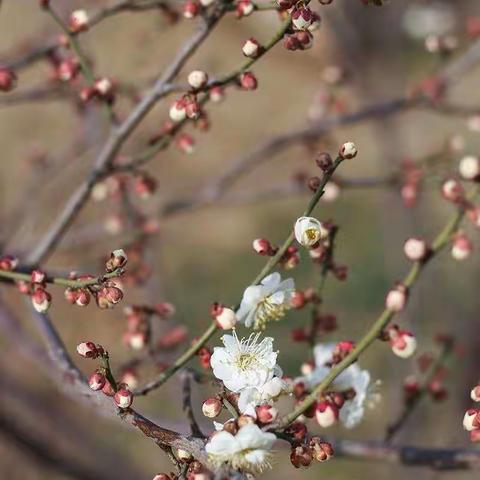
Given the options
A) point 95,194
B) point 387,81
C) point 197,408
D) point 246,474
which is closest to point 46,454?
point 197,408

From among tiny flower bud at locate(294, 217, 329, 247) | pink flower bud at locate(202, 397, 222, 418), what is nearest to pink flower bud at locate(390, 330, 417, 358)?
tiny flower bud at locate(294, 217, 329, 247)

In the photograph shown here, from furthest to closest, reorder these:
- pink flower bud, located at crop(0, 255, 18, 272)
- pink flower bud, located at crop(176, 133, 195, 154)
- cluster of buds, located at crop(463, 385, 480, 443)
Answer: pink flower bud, located at crop(176, 133, 195, 154) < pink flower bud, located at crop(0, 255, 18, 272) < cluster of buds, located at crop(463, 385, 480, 443)

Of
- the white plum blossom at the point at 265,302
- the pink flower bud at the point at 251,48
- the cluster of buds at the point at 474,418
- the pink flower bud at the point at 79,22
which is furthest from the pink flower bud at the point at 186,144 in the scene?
the cluster of buds at the point at 474,418

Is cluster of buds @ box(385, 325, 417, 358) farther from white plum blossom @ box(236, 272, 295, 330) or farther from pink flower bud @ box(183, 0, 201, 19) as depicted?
pink flower bud @ box(183, 0, 201, 19)

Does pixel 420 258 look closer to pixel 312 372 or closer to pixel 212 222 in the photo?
pixel 312 372

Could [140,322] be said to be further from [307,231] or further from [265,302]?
[307,231]

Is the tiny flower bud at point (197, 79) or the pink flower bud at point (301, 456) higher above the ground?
the tiny flower bud at point (197, 79)

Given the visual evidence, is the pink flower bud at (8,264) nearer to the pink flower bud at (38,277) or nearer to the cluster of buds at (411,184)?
the pink flower bud at (38,277)

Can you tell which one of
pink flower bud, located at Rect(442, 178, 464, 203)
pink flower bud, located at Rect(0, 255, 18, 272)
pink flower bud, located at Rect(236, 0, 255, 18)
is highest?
pink flower bud, located at Rect(236, 0, 255, 18)
